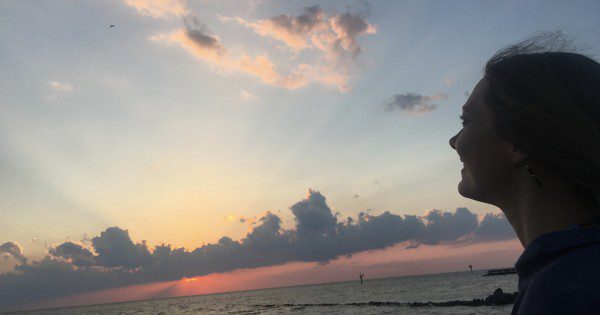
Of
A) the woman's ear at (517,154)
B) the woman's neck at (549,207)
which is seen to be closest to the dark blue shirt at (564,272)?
the woman's neck at (549,207)

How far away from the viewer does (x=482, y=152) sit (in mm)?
1891

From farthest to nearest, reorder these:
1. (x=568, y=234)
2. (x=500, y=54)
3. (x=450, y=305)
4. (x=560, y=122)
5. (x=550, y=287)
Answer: (x=450, y=305) → (x=500, y=54) → (x=560, y=122) → (x=568, y=234) → (x=550, y=287)

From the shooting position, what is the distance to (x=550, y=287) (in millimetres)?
1205

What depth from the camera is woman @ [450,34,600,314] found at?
1.36 metres

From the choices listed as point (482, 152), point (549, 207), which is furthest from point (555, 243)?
point (482, 152)

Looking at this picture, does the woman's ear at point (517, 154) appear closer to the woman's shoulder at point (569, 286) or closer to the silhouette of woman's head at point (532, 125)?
the silhouette of woman's head at point (532, 125)

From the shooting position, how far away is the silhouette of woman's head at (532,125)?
1.58m

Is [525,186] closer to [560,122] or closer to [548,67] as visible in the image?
[560,122]

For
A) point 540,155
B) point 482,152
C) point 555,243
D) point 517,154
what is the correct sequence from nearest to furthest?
point 555,243, point 540,155, point 517,154, point 482,152

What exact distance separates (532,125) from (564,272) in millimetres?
660

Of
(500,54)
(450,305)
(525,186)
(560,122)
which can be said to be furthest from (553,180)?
(450,305)

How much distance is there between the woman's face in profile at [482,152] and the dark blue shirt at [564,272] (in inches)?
18.2

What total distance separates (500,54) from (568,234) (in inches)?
42.9

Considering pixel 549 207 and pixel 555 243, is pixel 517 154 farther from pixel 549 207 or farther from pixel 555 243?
pixel 555 243
